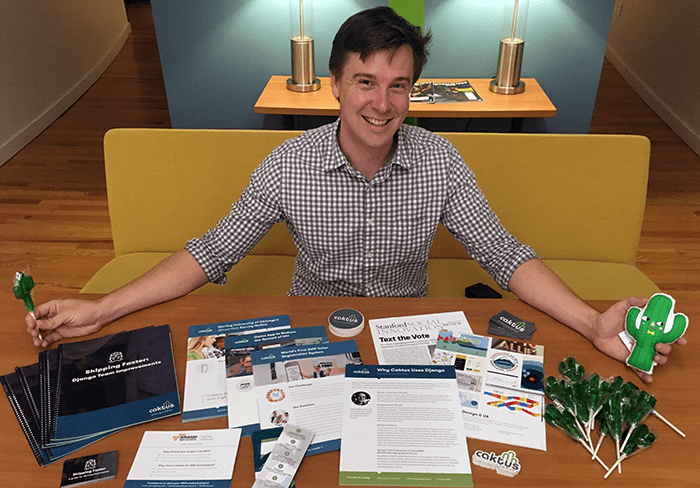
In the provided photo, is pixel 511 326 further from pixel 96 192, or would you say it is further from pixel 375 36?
pixel 96 192

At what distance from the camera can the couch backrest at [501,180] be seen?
2.16 meters

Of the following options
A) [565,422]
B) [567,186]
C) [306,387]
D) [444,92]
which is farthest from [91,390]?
[444,92]

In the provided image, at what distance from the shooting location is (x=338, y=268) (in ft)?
5.76

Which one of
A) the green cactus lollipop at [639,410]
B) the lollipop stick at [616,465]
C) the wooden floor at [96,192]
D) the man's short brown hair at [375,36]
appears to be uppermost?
the man's short brown hair at [375,36]

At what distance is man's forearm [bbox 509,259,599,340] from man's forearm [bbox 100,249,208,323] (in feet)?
2.80

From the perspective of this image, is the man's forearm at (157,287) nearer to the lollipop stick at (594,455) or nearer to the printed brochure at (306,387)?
the printed brochure at (306,387)

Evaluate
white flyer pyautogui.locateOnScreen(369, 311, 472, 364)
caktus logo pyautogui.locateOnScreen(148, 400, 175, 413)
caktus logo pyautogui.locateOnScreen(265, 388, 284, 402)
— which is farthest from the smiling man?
caktus logo pyautogui.locateOnScreen(265, 388, 284, 402)

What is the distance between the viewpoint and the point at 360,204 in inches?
65.1

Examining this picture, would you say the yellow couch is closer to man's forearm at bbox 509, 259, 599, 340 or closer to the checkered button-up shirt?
the checkered button-up shirt

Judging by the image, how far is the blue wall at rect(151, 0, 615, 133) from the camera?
10.9 feet

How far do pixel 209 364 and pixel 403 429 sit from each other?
0.45 m

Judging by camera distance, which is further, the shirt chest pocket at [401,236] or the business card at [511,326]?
the shirt chest pocket at [401,236]

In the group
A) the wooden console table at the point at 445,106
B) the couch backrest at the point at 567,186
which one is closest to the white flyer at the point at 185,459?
the couch backrest at the point at 567,186

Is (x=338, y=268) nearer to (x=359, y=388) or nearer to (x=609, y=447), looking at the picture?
(x=359, y=388)
